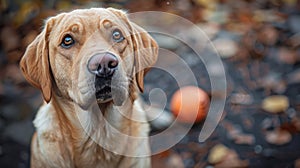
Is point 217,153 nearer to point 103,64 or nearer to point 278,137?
point 278,137

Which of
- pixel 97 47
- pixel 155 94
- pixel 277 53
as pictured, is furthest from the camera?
pixel 277 53

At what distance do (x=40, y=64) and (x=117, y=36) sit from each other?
30 centimetres

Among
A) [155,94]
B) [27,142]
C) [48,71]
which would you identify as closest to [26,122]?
[27,142]

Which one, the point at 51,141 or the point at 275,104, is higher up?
the point at 51,141

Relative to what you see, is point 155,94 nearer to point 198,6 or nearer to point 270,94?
point 270,94

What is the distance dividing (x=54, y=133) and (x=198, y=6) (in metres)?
1.85

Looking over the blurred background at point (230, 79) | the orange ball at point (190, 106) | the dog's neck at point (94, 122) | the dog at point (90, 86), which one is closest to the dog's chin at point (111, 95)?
the dog at point (90, 86)

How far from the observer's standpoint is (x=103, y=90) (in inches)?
83.7

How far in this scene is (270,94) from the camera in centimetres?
330

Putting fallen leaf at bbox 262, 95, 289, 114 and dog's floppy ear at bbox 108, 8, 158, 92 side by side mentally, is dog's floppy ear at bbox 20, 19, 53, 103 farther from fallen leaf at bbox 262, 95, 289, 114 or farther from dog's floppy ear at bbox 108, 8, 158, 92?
fallen leaf at bbox 262, 95, 289, 114

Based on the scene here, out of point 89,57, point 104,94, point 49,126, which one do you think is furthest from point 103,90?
point 49,126

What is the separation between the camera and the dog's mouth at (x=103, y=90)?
210 centimetres

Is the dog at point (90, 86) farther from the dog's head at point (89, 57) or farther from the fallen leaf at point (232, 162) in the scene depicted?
the fallen leaf at point (232, 162)

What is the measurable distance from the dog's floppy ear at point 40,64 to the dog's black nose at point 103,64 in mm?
232
